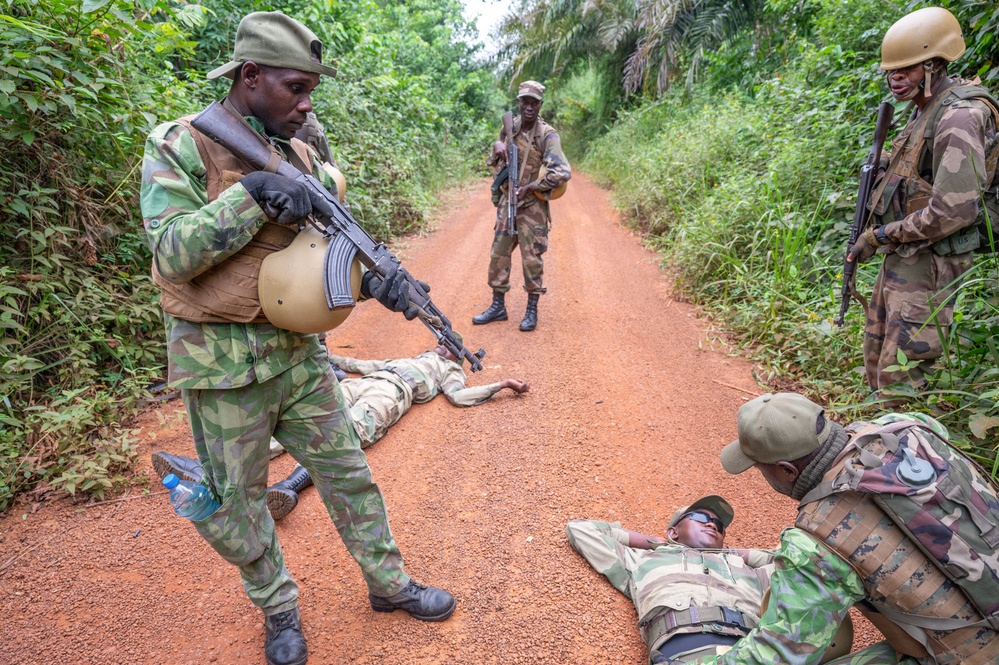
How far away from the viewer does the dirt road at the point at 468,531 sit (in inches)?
86.7

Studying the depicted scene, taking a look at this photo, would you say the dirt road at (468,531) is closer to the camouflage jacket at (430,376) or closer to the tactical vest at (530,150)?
the camouflage jacket at (430,376)

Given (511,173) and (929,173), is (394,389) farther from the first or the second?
(929,173)

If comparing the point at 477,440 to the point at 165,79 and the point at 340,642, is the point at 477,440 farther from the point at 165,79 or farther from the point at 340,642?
the point at 165,79

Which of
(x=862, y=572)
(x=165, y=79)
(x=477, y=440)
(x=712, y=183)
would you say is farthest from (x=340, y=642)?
(x=712, y=183)

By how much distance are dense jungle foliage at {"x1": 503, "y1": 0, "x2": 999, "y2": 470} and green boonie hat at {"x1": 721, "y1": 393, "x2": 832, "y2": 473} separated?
1349 mm

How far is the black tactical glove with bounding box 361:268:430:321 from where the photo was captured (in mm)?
1942

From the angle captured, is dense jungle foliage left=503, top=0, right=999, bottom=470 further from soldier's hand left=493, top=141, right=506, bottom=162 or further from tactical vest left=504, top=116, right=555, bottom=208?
soldier's hand left=493, top=141, right=506, bottom=162

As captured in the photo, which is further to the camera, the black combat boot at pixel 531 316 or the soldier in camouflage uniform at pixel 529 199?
the black combat boot at pixel 531 316

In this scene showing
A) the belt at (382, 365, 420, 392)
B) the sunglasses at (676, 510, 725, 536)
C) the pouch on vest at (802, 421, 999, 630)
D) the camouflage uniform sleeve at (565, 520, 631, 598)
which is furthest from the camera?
the belt at (382, 365, 420, 392)

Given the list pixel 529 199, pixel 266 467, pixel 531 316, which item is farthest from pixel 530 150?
pixel 266 467

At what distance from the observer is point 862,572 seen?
1.47m

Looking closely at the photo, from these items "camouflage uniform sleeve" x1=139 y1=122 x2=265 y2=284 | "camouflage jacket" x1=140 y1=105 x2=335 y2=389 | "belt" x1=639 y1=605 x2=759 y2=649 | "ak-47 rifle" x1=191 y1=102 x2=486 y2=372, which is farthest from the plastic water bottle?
"belt" x1=639 y1=605 x2=759 y2=649

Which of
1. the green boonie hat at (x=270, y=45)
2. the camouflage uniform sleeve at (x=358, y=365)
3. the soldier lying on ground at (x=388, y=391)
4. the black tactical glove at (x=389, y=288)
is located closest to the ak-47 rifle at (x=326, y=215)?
the black tactical glove at (x=389, y=288)

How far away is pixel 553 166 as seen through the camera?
4.88m
